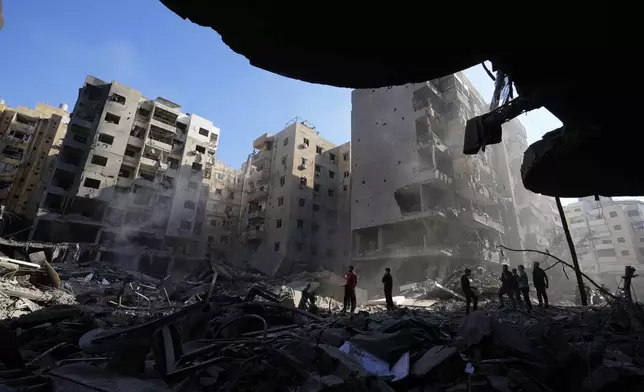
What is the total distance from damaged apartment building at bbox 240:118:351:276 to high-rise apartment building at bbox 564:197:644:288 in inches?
1700

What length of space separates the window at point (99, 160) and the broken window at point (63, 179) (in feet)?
9.68

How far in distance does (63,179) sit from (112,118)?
8.93m

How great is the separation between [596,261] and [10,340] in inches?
3016

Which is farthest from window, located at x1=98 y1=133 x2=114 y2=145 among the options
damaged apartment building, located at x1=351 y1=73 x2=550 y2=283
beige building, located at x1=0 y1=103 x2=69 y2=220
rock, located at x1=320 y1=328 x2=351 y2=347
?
rock, located at x1=320 y1=328 x2=351 y2=347

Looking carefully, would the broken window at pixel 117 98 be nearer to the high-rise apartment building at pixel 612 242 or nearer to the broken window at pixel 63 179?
the broken window at pixel 63 179

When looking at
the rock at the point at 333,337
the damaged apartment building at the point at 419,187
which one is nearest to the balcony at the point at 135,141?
the damaged apartment building at the point at 419,187

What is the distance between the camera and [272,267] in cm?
3195

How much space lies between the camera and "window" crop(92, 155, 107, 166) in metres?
33.1

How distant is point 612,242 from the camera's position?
54.1m

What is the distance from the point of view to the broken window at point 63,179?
1261 inches

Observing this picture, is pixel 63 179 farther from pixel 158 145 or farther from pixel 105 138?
pixel 158 145

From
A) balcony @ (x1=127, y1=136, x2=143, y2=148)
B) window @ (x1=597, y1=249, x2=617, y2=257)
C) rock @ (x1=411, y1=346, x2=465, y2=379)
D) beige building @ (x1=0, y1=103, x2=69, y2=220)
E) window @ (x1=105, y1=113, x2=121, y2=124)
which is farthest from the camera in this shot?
window @ (x1=597, y1=249, x2=617, y2=257)

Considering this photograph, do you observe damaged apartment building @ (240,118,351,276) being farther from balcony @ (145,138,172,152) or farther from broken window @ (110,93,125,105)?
broken window @ (110,93,125,105)

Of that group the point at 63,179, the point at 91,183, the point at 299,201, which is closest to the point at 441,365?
the point at 299,201
